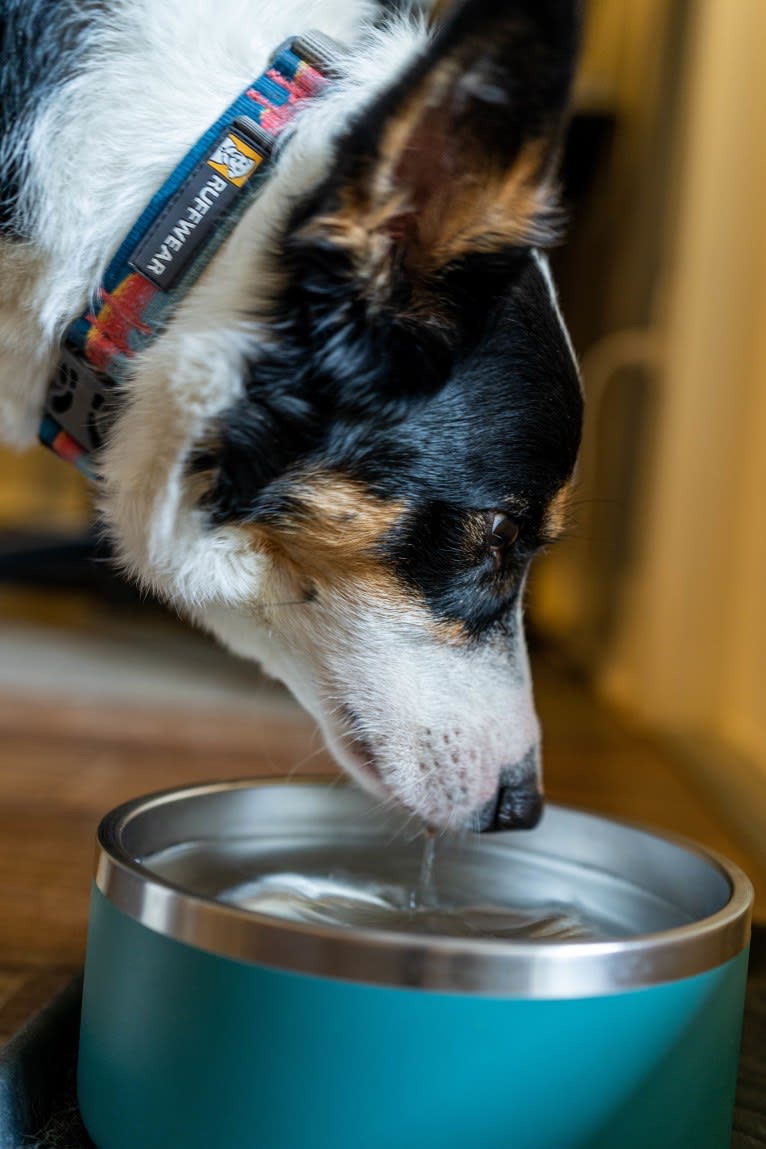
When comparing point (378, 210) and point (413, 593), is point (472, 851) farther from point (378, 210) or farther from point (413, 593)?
point (378, 210)

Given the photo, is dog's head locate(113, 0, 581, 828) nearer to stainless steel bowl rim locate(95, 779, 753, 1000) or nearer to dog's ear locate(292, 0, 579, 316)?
dog's ear locate(292, 0, 579, 316)

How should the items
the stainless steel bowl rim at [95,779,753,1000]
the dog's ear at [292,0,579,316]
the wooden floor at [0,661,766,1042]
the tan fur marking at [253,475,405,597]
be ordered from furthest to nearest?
the wooden floor at [0,661,766,1042] → the tan fur marking at [253,475,405,597] → the dog's ear at [292,0,579,316] → the stainless steel bowl rim at [95,779,753,1000]

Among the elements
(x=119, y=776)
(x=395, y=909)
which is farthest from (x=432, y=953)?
(x=119, y=776)

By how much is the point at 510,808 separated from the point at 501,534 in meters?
0.26

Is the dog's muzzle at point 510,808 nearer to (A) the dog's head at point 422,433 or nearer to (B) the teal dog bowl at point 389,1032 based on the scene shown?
(A) the dog's head at point 422,433

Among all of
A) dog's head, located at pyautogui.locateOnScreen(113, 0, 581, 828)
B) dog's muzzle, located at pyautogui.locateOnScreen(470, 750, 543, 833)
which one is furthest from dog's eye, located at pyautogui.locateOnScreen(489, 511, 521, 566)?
dog's muzzle, located at pyautogui.locateOnScreen(470, 750, 543, 833)

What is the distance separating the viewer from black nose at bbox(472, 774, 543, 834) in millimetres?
1158

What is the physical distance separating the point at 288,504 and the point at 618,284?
2.39 metres

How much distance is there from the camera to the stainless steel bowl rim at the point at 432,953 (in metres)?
0.74

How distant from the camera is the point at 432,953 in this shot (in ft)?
2.43

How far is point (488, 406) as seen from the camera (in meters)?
1.10

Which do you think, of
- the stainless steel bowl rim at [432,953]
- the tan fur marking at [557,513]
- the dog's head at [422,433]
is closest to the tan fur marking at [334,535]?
the dog's head at [422,433]

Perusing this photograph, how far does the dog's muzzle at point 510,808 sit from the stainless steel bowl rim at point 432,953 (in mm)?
347

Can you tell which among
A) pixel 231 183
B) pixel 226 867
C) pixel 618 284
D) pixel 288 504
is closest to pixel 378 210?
pixel 231 183
